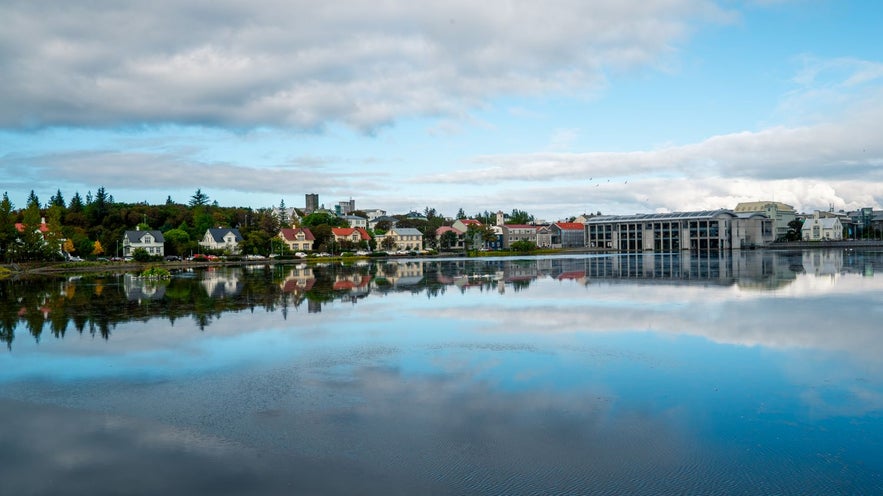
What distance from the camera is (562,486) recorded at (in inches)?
234

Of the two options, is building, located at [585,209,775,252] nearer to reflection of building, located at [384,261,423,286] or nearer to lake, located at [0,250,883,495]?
Result: reflection of building, located at [384,261,423,286]

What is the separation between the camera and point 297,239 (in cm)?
8800

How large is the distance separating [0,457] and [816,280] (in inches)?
1168

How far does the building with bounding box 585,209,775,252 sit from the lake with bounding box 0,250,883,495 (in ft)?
292

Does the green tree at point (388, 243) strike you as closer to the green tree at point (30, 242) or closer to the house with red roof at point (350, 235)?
the house with red roof at point (350, 235)

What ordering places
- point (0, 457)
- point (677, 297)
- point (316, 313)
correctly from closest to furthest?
point (0, 457), point (316, 313), point (677, 297)

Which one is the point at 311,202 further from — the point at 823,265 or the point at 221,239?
the point at 823,265

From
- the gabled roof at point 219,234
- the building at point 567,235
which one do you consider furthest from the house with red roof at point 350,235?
the building at point 567,235

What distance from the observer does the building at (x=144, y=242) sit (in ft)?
248

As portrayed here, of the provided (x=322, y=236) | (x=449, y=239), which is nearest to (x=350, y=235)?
(x=322, y=236)

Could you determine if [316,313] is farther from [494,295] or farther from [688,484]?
[688,484]

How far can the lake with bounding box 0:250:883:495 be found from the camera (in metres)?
6.30

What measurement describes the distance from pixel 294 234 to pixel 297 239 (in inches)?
33.4

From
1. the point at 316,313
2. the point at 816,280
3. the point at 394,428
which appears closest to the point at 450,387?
the point at 394,428
